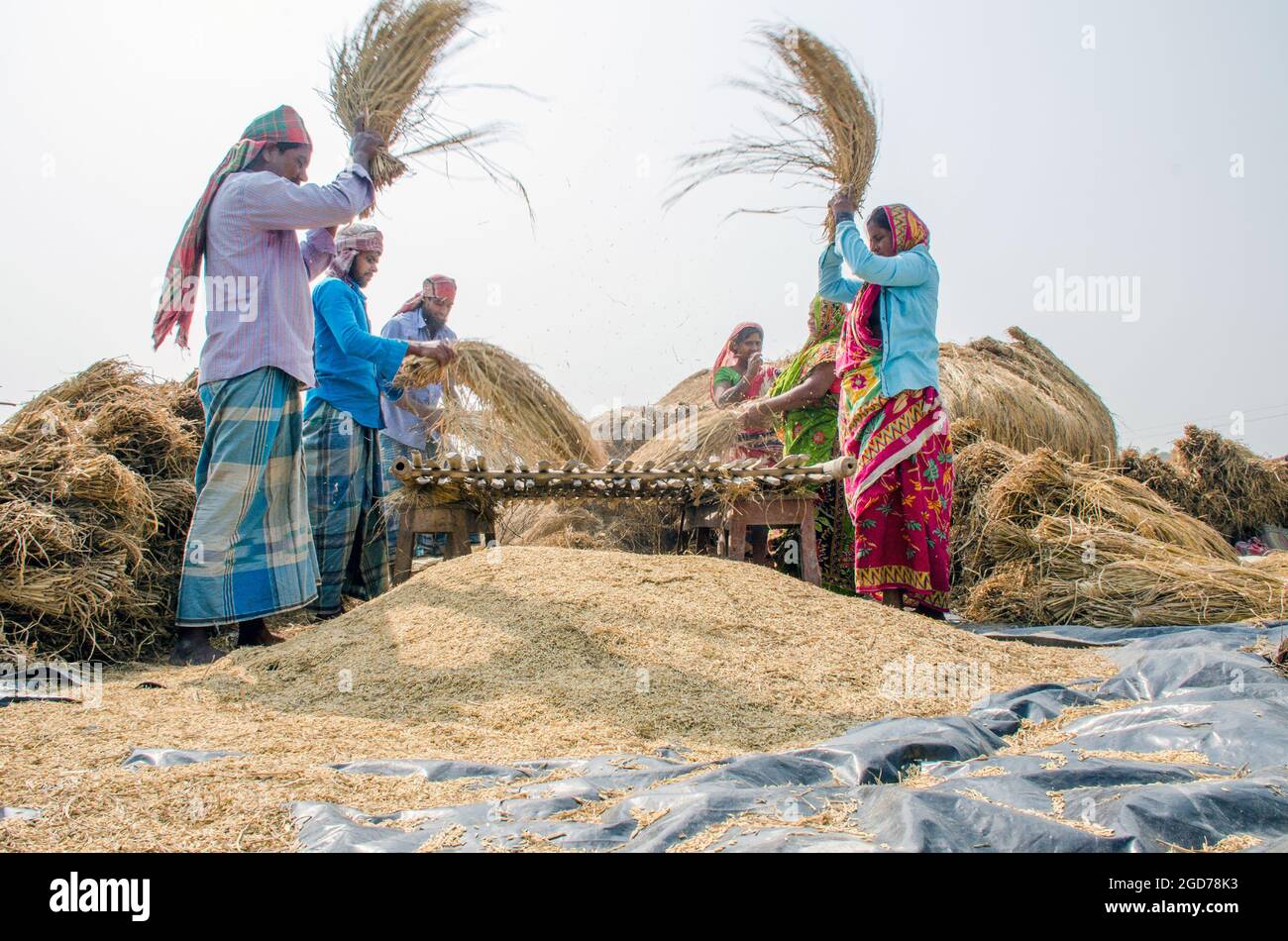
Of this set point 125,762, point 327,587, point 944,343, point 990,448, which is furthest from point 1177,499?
point 125,762

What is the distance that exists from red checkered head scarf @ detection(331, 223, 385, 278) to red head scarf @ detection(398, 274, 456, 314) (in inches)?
30.1

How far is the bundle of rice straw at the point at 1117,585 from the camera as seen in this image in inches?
170

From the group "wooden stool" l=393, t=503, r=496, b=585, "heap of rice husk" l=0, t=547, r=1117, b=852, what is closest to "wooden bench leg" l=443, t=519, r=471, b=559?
"wooden stool" l=393, t=503, r=496, b=585

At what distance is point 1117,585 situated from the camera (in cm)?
457

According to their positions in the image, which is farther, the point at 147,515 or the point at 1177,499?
the point at 1177,499

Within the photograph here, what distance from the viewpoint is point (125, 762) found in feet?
6.74

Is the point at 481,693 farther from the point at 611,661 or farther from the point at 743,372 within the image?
the point at 743,372

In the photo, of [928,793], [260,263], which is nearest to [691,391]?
[260,263]

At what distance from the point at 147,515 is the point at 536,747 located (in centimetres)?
275

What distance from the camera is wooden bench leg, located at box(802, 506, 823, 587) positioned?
454 cm

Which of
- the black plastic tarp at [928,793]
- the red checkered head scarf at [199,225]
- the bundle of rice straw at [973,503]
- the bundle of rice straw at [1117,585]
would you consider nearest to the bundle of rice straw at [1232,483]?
the bundle of rice straw at [1117,585]

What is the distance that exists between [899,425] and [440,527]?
2.30 meters

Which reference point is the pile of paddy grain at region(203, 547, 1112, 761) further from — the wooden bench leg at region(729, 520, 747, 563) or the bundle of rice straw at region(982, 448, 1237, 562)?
the bundle of rice straw at region(982, 448, 1237, 562)
